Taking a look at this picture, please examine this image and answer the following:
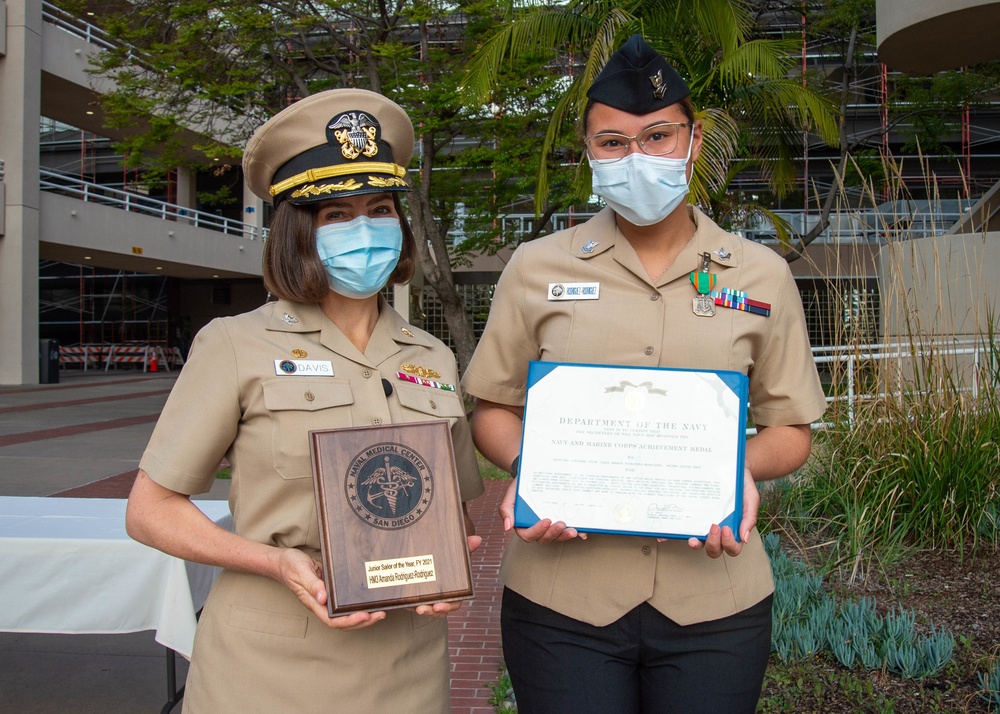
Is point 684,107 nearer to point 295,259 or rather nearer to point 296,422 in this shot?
point 295,259

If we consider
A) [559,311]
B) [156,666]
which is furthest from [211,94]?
[559,311]

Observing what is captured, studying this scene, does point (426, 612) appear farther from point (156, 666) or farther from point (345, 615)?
point (156, 666)

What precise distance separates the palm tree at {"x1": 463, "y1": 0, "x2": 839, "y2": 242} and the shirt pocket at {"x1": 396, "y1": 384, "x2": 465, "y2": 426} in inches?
265

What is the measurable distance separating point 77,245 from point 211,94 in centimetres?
1170

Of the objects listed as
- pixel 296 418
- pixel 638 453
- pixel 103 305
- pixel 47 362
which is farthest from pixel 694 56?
pixel 103 305

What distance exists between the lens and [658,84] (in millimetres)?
1852

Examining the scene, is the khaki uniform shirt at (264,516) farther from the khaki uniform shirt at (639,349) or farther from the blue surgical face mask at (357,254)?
the khaki uniform shirt at (639,349)

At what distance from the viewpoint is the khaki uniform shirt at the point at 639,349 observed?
1787 millimetres

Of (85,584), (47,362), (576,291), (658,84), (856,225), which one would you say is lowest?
(85,584)

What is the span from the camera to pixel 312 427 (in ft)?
5.65

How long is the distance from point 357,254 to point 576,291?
491 mm

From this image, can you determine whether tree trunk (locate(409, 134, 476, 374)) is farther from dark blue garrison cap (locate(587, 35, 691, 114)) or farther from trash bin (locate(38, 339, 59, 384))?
trash bin (locate(38, 339, 59, 384))

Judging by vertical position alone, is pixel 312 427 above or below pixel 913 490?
above

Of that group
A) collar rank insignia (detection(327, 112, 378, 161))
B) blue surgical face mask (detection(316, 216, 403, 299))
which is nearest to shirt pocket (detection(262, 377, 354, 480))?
blue surgical face mask (detection(316, 216, 403, 299))
